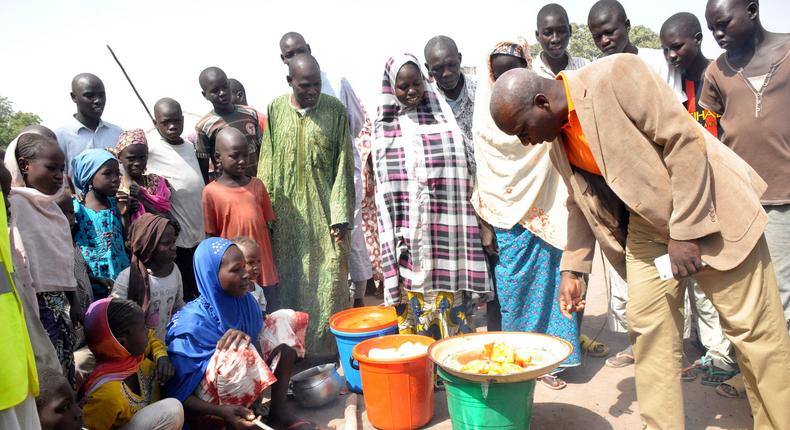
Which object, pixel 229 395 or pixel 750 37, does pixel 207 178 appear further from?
pixel 750 37

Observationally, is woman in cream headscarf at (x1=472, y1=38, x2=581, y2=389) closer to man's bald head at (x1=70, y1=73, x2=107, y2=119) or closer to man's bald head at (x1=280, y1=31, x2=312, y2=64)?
man's bald head at (x1=280, y1=31, x2=312, y2=64)

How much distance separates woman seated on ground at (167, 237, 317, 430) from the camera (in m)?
3.20

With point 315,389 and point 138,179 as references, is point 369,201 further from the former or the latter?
point 138,179

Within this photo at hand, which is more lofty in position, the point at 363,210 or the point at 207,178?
the point at 207,178

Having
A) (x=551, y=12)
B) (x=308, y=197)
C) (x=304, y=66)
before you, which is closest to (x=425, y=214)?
(x=308, y=197)

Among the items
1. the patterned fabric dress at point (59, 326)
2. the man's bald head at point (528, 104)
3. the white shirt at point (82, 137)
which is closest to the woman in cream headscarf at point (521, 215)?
the man's bald head at point (528, 104)

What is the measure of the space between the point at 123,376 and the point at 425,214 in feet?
6.70

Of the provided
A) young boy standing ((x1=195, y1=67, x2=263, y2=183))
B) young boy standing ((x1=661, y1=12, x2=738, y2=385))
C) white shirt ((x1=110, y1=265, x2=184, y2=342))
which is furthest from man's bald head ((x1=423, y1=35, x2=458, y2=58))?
white shirt ((x1=110, y1=265, x2=184, y2=342))

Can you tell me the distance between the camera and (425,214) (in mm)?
4004

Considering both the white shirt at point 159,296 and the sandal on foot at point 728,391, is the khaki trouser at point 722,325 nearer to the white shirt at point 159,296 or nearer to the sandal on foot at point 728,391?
the sandal on foot at point 728,391

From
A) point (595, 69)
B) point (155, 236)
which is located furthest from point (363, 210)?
point (595, 69)

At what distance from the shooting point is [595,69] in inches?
101

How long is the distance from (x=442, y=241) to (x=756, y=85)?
211 cm

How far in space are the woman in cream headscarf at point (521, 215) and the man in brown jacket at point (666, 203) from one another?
1.11 meters
